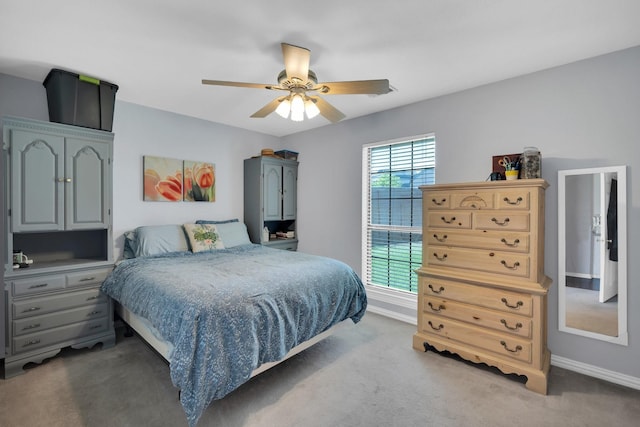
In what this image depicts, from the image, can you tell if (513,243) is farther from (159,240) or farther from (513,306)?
(159,240)

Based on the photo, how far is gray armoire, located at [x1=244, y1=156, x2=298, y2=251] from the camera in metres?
4.24

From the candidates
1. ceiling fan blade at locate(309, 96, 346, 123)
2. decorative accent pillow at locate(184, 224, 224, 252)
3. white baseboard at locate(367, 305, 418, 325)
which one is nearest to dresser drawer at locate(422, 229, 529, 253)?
white baseboard at locate(367, 305, 418, 325)

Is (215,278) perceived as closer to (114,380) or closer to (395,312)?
(114,380)

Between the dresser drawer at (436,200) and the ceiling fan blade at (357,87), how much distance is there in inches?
43.8

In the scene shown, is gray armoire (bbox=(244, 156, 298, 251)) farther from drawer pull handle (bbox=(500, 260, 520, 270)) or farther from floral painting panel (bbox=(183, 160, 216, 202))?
drawer pull handle (bbox=(500, 260, 520, 270))

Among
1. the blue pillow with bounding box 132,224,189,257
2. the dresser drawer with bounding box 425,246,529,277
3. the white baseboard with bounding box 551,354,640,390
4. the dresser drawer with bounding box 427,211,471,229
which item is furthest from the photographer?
the blue pillow with bounding box 132,224,189,257

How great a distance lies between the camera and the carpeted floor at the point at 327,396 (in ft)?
6.09

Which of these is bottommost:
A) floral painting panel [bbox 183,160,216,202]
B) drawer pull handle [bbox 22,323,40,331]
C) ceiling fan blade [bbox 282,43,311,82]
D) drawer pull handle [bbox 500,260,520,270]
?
drawer pull handle [bbox 22,323,40,331]

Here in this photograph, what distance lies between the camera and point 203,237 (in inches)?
139

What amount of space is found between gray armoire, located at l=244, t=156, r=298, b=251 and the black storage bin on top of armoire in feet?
6.02

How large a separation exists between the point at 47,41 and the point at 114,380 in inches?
100

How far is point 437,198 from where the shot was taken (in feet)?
8.94

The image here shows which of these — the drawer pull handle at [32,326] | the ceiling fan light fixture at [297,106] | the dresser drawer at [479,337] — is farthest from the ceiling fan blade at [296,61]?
the drawer pull handle at [32,326]

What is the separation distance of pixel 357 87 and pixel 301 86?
420 mm
